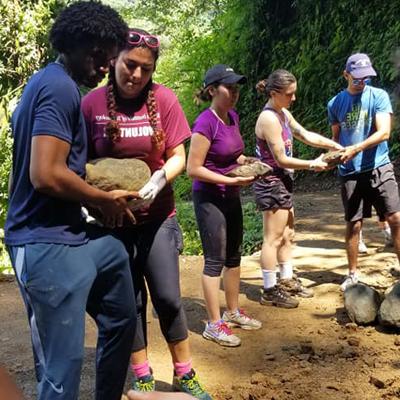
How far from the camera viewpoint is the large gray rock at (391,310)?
430cm

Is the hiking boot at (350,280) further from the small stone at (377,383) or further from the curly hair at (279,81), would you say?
the curly hair at (279,81)

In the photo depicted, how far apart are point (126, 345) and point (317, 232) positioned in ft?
18.2

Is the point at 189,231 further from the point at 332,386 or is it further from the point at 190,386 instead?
the point at 190,386

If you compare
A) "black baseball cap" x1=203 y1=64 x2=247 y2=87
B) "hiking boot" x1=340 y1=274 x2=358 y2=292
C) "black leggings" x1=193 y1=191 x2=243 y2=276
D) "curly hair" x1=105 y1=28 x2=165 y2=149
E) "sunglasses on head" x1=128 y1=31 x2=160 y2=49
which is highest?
"sunglasses on head" x1=128 y1=31 x2=160 y2=49

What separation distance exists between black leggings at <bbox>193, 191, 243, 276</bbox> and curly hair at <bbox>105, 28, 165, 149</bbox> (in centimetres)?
108

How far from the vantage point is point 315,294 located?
5.30 metres

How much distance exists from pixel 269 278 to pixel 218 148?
1399 mm

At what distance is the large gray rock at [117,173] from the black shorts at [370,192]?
→ 2.59m

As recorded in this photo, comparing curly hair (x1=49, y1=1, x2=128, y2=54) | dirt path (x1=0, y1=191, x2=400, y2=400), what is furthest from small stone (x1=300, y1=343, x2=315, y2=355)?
curly hair (x1=49, y1=1, x2=128, y2=54)

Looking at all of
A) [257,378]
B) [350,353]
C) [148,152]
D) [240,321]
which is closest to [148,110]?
[148,152]

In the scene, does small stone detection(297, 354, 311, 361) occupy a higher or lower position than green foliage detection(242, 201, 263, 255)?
higher

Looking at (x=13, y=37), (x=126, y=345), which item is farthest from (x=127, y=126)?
(x=13, y=37)

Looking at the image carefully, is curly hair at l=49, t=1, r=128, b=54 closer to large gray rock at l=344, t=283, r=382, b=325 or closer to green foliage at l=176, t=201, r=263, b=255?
large gray rock at l=344, t=283, r=382, b=325

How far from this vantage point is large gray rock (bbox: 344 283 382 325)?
4.48m
